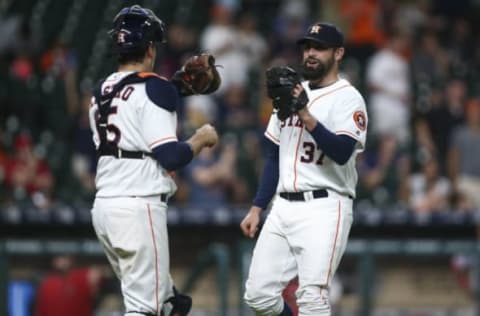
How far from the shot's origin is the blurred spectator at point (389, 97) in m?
14.2

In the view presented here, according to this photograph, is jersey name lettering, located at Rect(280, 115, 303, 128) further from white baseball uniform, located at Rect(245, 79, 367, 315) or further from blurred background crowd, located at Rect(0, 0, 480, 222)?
blurred background crowd, located at Rect(0, 0, 480, 222)

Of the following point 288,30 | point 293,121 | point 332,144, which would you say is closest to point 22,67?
point 288,30

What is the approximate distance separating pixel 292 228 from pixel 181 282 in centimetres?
522

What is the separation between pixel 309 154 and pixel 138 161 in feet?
Result: 3.14

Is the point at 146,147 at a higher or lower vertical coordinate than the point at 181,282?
higher

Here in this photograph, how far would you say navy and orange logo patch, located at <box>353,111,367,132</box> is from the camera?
7.49 meters

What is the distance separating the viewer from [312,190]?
7.56 metres

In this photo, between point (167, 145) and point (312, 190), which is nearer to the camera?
point (167, 145)

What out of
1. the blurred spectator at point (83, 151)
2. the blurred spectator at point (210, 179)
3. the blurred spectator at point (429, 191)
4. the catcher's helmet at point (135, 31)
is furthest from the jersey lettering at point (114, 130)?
the blurred spectator at point (429, 191)

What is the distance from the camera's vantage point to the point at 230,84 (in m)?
14.2

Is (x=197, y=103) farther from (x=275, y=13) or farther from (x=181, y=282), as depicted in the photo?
(x=275, y=13)

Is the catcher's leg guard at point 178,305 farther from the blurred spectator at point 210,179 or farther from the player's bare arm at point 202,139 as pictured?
the blurred spectator at point 210,179

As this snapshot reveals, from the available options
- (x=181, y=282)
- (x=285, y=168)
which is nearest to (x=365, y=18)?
(x=181, y=282)

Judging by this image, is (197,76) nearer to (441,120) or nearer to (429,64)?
(441,120)
